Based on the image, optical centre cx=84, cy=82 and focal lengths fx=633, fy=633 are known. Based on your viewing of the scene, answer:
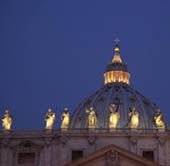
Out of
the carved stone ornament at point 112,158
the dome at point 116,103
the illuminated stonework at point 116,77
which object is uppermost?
the illuminated stonework at point 116,77

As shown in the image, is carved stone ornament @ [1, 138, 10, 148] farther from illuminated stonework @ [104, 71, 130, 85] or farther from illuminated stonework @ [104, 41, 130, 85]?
illuminated stonework @ [104, 71, 130, 85]

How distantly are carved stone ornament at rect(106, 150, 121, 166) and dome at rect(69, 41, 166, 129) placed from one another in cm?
2337

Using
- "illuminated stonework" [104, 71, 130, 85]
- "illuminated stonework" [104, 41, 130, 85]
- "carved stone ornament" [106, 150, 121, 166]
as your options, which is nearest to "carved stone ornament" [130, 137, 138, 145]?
"carved stone ornament" [106, 150, 121, 166]

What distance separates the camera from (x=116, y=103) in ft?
318

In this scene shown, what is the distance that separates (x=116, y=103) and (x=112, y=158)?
105ft

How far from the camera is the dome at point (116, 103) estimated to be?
92.6 m

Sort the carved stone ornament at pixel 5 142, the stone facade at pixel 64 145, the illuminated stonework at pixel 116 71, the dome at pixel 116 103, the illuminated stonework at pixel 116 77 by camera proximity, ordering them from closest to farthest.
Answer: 1. the stone facade at pixel 64 145
2. the carved stone ornament at pixel 5 142
3. the dome at pixel 116 103
4. the illuminated stonework at pixel 116 71
5. the illuminated stonework at pixel 116 77

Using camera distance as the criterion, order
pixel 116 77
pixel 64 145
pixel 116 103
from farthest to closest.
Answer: pixel 116 77 → pixel 116 103 → pixel 64 145

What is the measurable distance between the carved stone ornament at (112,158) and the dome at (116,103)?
23.4 meters

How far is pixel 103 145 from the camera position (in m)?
70.2

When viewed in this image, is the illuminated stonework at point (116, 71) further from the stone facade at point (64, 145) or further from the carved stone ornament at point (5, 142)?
the carved stone ornament at point (5, 142)

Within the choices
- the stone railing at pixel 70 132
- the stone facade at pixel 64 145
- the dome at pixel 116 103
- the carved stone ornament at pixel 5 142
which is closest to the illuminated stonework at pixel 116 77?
the dome at pixel 116 103

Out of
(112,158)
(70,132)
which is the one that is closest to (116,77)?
(70,132)

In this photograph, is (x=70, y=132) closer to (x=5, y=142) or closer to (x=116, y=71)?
(x=5, y=142)
